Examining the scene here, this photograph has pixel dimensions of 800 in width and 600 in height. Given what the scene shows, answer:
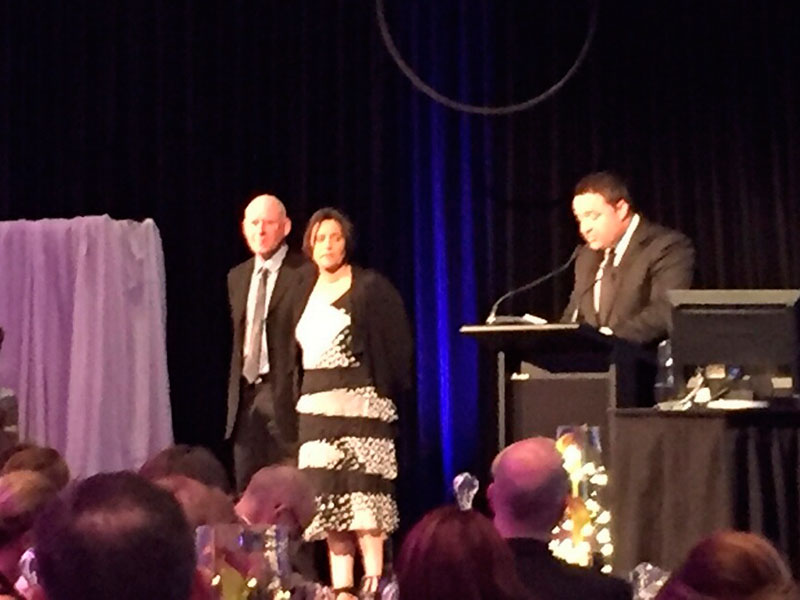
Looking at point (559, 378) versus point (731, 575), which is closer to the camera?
point (731, 575)

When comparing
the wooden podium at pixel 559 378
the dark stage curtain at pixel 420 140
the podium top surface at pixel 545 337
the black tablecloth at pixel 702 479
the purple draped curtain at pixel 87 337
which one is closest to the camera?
the black tablecloth at pixel 702 479

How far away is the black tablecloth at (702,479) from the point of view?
12.7 ft

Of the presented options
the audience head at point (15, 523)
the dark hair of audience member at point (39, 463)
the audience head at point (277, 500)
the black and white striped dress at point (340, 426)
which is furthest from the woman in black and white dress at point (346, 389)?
the audience head at point (15, 523)

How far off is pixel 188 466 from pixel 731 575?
6.18 ft

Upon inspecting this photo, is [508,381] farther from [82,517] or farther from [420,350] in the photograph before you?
[82,517]

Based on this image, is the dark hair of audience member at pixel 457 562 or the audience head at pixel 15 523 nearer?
the dark hair of audience member at pixel 457 562

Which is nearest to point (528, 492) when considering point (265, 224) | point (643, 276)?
point (643, 276)

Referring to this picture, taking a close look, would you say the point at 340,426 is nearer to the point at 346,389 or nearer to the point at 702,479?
the point at 346,389

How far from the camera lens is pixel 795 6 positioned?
6047mm

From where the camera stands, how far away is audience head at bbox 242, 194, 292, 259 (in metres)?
5.67

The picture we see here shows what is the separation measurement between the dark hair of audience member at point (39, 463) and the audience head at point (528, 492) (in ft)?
3.29

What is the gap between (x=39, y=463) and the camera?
334 centimetres

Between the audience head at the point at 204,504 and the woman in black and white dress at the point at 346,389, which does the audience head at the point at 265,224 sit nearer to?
the woman in black and white dress at the point at 346,389

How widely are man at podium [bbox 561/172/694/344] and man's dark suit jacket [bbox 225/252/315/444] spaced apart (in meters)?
1.10
